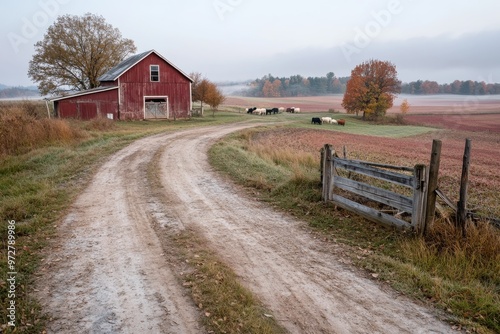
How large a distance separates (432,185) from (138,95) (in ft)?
119

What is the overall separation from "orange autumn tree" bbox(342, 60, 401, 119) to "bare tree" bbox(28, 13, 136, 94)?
37.2m

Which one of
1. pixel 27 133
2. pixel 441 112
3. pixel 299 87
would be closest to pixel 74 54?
pixel 27 133

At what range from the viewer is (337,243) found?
7.59 m

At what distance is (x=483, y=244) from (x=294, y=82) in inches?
7774

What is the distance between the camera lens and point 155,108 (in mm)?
40469

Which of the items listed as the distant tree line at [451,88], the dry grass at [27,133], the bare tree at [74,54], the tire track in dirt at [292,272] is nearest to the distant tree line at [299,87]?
the distant tree line at [451,88]

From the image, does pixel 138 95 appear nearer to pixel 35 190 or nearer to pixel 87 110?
pixel 87 110

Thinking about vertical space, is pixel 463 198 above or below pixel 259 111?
above

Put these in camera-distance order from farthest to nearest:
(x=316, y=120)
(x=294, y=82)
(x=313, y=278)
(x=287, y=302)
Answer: (x=294, y=82)
(x=316, y=120)
(x=313, y=278)
(x=287, y=302)

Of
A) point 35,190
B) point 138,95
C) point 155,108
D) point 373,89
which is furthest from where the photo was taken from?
point 373,89

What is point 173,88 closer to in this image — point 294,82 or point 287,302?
point 287,302

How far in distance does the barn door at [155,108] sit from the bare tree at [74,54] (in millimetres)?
15217

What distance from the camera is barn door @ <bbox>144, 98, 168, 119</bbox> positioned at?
4006 cm

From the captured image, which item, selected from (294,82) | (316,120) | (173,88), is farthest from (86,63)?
(294,82)
